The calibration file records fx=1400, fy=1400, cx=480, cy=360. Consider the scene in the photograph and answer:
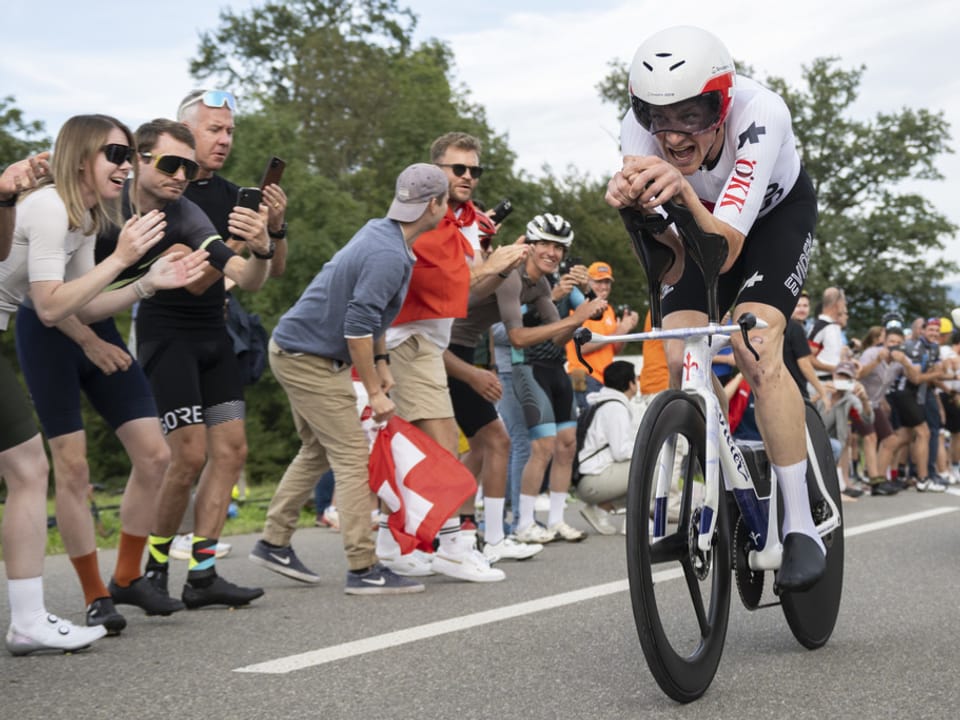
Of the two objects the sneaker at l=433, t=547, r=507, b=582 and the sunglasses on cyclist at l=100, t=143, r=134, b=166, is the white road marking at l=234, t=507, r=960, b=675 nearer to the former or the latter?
the sneaker at l=433, t=547, r=507, b=582

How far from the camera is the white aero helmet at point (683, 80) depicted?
4.31m

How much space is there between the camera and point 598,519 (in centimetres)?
1088

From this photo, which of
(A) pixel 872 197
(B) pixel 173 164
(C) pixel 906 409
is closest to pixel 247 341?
(B) pixel 173 164

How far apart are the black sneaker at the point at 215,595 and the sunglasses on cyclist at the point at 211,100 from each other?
2.40m

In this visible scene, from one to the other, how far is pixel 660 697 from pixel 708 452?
768 millimetres

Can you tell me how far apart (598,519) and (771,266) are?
626 cm

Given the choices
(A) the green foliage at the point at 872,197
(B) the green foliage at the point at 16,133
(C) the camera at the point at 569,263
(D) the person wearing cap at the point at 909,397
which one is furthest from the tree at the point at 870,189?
(C) the camera at the point at 569,263

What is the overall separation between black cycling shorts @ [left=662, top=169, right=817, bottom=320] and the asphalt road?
1.25 metres

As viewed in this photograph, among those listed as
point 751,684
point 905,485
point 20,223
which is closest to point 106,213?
point 20,223

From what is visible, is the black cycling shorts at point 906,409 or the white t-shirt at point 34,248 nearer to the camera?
the white t-shirt at point 34,248

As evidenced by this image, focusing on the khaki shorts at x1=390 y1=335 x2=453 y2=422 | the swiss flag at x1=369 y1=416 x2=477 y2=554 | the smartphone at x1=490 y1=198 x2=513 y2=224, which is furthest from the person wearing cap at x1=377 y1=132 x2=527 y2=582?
the smartphone at x1=490 y1=198 x2=513 y2=224

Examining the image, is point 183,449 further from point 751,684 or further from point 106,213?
point 751,684

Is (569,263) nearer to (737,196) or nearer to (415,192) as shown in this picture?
(415,192)

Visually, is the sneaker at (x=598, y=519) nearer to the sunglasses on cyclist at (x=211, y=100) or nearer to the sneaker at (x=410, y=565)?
the sneaker at (x=410, y=565)
